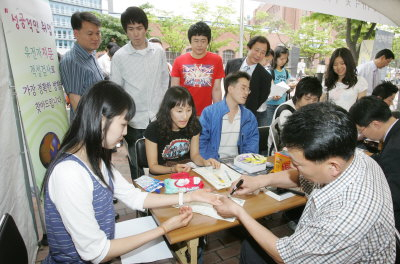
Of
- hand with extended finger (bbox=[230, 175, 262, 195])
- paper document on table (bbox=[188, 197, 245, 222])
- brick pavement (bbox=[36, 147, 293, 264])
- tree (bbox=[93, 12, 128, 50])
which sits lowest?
brick pavement (bbox=[36, 147, 293, 264])

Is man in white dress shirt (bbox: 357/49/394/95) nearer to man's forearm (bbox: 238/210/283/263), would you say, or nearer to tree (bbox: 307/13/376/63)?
tree (bbox: 307/13/376/63)

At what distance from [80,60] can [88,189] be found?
1.86 metres

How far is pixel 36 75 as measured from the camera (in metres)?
2.12

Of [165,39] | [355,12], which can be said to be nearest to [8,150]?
[355,12]

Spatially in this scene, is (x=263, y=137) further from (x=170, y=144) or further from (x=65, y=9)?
(x=65, y=9)

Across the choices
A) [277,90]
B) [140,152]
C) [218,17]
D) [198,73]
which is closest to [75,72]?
[140,152]

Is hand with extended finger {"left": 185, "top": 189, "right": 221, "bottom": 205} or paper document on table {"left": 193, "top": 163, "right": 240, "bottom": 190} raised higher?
hand with extended finger {"left": 185, "top": 189, "right": 221, "bottom": 205}

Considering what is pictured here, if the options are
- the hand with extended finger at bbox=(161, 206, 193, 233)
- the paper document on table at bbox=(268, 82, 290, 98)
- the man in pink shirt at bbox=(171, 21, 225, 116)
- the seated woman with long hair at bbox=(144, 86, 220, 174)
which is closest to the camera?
the hand with extended finger at bbox=(161, 206, 193, 233)

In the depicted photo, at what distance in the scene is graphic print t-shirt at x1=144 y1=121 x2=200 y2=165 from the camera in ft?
7.30

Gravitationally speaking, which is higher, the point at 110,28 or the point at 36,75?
the point at 110,28

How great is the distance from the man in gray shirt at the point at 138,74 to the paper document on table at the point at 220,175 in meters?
1.08

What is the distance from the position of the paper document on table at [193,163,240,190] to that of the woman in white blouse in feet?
7.16

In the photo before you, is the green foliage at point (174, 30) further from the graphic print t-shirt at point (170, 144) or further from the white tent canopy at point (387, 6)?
the graphic print t-shirt at point (170, 144)

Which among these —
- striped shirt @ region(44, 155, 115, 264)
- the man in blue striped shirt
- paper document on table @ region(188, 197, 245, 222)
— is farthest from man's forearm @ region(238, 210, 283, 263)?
the man in blue striped shirt
